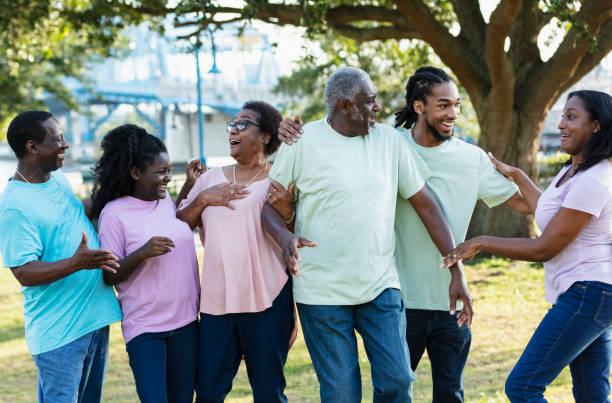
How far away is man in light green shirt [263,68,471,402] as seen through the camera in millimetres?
3426

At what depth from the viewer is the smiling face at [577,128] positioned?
346cm

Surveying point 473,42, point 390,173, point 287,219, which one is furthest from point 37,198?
Answer: point 473,42

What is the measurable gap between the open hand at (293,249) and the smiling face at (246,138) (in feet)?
2.53

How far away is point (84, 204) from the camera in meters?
3.77

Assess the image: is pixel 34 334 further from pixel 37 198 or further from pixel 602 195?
pixel 602 195

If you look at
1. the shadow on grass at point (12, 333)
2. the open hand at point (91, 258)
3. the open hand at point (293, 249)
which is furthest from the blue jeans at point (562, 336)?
the shadow on grass at point (12, 333)

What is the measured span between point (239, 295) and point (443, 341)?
1.17 meters

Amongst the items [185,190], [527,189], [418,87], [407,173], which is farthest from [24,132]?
[527,189]

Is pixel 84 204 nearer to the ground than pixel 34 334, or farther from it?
farther from it

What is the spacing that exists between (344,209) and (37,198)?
152 cm

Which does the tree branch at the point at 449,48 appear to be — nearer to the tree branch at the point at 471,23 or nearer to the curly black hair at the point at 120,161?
the tree branch at the point at 471,23

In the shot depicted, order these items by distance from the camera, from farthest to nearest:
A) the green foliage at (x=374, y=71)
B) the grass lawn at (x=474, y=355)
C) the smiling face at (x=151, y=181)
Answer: the green foliage at (x=374, y=71) → the grass lawn at (x=474, y=355) → the smiling face at (x=151, y=181)

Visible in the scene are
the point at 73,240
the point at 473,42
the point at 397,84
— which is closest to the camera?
the point at 73,240

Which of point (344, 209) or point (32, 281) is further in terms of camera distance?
point (344, 209)
